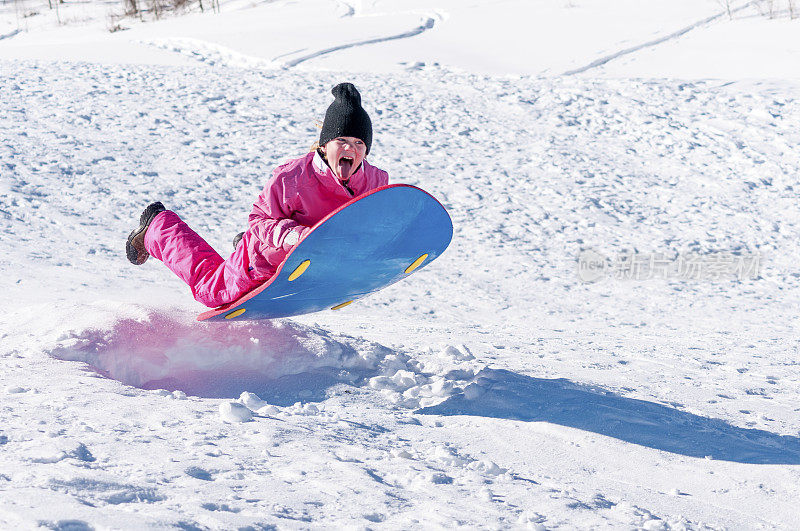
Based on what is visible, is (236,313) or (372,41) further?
(372,41)

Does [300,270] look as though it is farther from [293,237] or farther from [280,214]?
[280,214]

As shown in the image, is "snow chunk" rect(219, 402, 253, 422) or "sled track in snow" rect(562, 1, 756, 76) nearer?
"snow chunk" rect(219, 402, 253, 422)

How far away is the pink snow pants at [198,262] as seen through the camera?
2922 mm

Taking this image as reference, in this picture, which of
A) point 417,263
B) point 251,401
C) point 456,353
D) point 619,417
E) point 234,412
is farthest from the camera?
point 456,353

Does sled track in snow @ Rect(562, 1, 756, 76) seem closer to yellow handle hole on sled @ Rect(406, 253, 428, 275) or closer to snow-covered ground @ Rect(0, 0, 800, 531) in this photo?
snow-covered ground @ Rect(0, 0, 800, 531)

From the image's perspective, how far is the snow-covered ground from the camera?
6.31 ft

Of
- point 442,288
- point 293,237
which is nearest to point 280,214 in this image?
point 293,237

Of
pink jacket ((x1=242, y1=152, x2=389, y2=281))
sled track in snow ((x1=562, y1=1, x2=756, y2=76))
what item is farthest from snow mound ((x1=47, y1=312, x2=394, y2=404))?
sled track in snow ((x1=562, y1=1, x2=756, y2=76))

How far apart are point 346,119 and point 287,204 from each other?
1.18ft

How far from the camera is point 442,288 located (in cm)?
473

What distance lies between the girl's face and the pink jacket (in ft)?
0.10

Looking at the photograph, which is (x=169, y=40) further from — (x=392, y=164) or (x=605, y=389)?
(x=605, y=389)

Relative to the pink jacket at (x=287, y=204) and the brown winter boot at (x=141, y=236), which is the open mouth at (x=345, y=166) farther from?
the brown winter boot at (x=141, y=236)

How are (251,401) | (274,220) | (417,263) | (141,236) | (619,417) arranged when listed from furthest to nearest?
(141,236) → (417,263) → (274,220) → (619,417) → (251,401)
